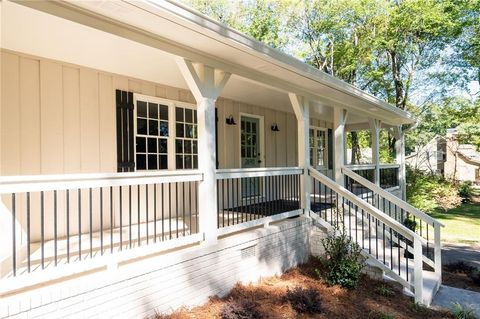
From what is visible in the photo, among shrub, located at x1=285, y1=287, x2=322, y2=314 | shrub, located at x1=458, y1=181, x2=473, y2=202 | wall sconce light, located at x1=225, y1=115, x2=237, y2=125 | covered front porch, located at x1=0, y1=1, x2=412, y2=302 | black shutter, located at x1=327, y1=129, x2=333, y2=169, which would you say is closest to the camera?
covered front porch, located at x1=0, y1=1, x2=412, y2=302

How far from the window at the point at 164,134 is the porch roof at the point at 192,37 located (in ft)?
5.94

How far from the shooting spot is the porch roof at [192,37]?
2.68m

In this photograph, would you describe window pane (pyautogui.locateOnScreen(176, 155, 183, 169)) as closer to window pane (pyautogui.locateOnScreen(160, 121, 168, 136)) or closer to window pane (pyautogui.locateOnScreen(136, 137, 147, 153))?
Answer: window pane (pyautogui.locateOnScreen(160, 121, 168, 136))

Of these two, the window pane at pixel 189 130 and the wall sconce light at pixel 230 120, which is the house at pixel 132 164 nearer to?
the window pane at pixel 189 130

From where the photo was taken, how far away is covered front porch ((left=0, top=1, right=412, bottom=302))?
2.82 meters

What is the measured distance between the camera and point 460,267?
608 cm

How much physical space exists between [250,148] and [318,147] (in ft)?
11.9

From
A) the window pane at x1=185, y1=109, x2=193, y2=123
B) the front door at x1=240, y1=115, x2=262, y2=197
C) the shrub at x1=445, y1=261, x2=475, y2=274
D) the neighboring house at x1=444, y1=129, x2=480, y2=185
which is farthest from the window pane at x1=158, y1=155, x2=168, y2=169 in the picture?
the neighboring house at x1=444, y1=129, x2=480, y2=185

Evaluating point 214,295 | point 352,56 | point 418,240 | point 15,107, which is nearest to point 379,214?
point 418,240

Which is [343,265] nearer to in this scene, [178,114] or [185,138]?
[185,138]

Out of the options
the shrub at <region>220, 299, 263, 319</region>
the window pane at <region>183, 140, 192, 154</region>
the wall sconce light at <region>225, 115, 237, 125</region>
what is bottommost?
the shrub at <region>220, 299, 263, 319</region>

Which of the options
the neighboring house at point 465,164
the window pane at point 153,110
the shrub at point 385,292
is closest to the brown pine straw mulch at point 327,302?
the shrub at point 385,292

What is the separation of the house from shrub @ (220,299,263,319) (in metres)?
0.38

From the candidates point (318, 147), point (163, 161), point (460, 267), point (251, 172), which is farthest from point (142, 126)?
point (318, 147)
